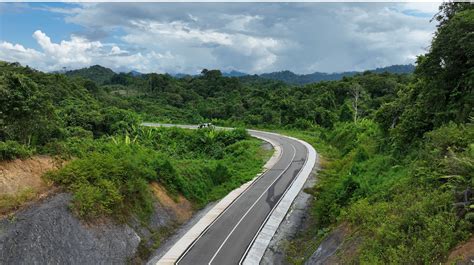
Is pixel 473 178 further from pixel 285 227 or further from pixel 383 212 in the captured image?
pixel 285 227

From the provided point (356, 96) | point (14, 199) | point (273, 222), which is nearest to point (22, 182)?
point (14, 199)

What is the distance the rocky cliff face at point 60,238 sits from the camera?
15.9 metres

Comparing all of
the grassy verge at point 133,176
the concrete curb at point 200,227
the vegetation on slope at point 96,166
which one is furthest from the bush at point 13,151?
the concrete curb at point 200,227

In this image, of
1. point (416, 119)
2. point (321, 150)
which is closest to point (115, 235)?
point (416, 119)

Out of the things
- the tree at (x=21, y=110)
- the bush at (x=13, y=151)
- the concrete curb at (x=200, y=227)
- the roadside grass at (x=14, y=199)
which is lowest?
the concrete curb at (x=200, y=227)

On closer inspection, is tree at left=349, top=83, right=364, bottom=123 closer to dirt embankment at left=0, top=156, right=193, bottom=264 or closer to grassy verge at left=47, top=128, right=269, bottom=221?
grassy verge at left=47, top=128, right=269, bottom=221

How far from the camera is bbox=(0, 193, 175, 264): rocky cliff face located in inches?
625

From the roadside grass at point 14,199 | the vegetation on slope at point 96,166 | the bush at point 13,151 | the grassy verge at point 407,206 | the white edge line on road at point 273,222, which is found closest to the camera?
the grassy verge at point 407,206

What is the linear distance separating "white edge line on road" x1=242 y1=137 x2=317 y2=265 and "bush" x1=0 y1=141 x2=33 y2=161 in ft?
41.9

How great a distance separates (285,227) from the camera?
1000 inches

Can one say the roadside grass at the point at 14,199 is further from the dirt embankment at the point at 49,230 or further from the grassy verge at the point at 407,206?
the grassy verge at the point at 407,206

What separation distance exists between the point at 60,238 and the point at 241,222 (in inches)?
470

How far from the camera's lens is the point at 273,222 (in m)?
25.7

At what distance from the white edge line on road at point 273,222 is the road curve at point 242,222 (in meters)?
0.31
